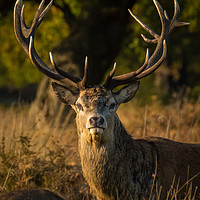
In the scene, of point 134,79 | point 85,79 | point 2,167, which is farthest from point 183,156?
point 2,167

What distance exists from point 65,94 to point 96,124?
0.84m

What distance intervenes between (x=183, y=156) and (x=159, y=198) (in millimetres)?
650

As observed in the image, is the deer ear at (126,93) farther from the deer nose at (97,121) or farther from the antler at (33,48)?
the deer nose at (97,121)

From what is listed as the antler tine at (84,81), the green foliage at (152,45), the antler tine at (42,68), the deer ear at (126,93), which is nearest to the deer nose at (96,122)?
the antler tine at (84,81)

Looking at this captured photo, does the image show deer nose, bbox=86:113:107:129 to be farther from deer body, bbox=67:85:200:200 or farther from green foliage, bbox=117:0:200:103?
green foliage, bbox=117:0:200:103

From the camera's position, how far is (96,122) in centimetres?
378

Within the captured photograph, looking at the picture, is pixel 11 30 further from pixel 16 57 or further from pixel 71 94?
pixel 71 94

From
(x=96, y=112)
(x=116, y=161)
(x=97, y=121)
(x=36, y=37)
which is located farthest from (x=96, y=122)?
(x=36, y=37)

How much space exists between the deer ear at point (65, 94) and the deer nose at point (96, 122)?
67 cm

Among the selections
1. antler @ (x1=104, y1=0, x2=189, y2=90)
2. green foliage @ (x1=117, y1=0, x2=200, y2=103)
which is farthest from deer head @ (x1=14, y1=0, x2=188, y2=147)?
green foliage @ (x1=117, y1=0, x2=200, y2=103)

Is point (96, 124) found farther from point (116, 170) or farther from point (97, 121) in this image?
point (116, 170)

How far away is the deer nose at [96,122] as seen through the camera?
12.4 ft

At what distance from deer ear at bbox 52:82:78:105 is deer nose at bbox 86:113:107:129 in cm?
67

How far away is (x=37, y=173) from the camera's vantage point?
17.0 feet
